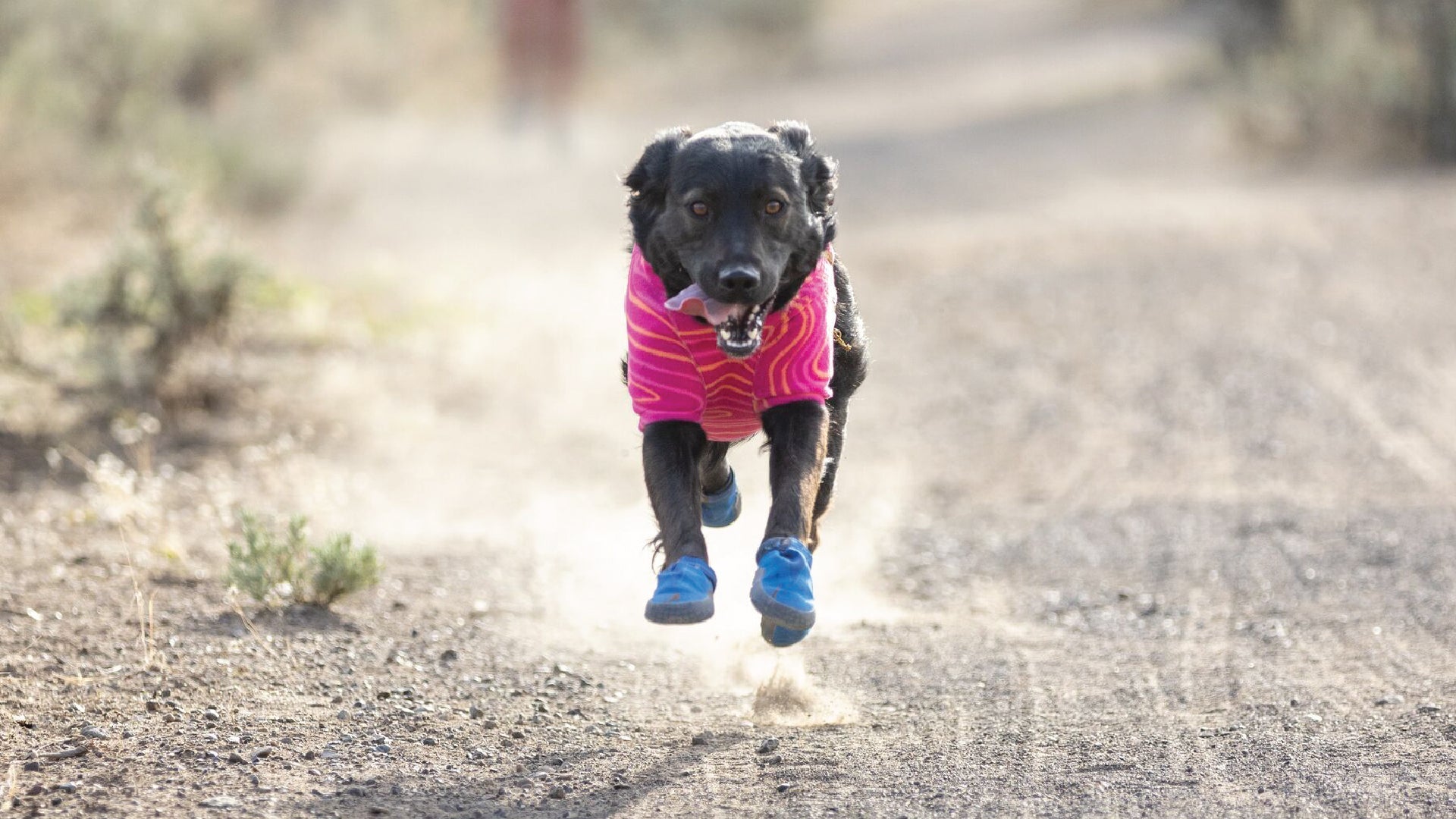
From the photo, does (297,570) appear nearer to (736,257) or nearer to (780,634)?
(780,634)

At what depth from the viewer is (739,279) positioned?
4242 millimetres

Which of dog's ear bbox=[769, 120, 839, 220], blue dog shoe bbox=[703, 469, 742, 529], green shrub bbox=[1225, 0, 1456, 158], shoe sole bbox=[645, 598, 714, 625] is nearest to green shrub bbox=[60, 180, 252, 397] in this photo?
blue dog shoe bbox=[703, 469, 742, 529]

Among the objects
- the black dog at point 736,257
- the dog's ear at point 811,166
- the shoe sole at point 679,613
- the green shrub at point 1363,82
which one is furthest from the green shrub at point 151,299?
the green shrub at point 1363,82

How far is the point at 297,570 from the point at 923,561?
292 centimetres

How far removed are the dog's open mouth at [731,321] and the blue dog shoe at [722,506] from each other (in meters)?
1.17

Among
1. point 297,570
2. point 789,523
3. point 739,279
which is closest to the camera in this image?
point 739,279

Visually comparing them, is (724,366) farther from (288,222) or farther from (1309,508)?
(288,222)

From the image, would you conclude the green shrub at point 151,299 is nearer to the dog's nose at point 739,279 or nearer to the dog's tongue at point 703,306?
the dog's tongue at point 703,306

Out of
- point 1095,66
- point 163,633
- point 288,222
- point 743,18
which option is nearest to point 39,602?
point 163,633

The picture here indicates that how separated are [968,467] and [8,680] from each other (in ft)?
18.9

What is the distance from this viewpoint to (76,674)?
5.00 metres

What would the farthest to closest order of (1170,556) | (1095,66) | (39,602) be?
(1095,66)
(1170,556)
(39,602)

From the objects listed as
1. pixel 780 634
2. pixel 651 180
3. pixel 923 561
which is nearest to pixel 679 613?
pixel 780 634

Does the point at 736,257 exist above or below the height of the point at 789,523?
above
